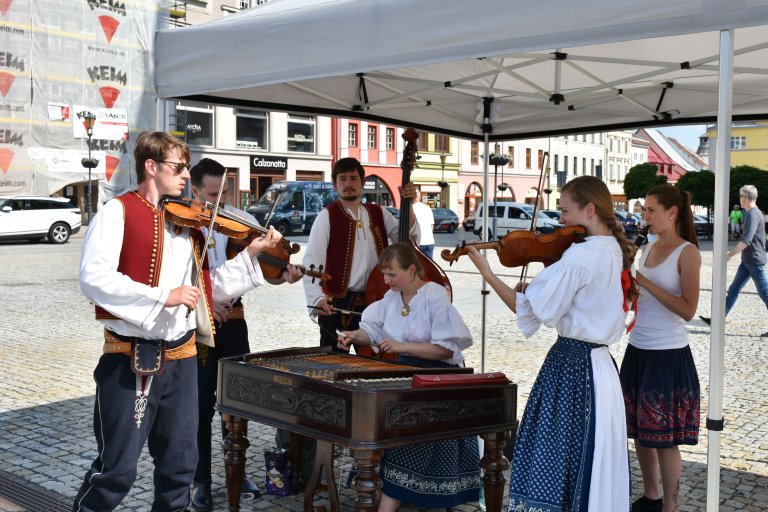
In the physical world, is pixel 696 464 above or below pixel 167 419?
below

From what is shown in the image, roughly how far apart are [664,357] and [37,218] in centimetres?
2216

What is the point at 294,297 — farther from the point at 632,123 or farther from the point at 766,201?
the point at 766,201

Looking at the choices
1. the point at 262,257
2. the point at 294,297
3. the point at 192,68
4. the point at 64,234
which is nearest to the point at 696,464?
the point at 262,257

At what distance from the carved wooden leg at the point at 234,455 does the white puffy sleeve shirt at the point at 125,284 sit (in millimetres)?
787

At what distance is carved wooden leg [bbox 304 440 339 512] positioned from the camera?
12.2ft

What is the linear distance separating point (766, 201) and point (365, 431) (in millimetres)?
42797

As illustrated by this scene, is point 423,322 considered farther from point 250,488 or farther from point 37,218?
point 37,218

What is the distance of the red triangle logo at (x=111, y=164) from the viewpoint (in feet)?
16.6

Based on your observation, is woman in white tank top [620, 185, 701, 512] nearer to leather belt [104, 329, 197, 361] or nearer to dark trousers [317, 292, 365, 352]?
dark trousers [317, 292, 365, 352]

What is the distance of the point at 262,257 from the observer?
3789 millimetres

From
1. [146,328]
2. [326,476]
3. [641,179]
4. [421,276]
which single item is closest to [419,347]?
[421,276]

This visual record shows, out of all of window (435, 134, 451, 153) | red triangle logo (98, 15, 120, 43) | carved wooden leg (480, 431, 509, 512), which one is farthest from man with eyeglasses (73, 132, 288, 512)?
window (435, 134, 451, 153)

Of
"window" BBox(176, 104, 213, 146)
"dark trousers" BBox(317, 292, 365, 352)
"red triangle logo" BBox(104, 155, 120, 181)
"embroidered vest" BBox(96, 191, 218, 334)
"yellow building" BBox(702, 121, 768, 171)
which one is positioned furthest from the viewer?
"yellow building" BBox(702, 121, 768, 171)

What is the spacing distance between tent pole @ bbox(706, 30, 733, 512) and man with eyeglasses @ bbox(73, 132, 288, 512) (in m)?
1.93
